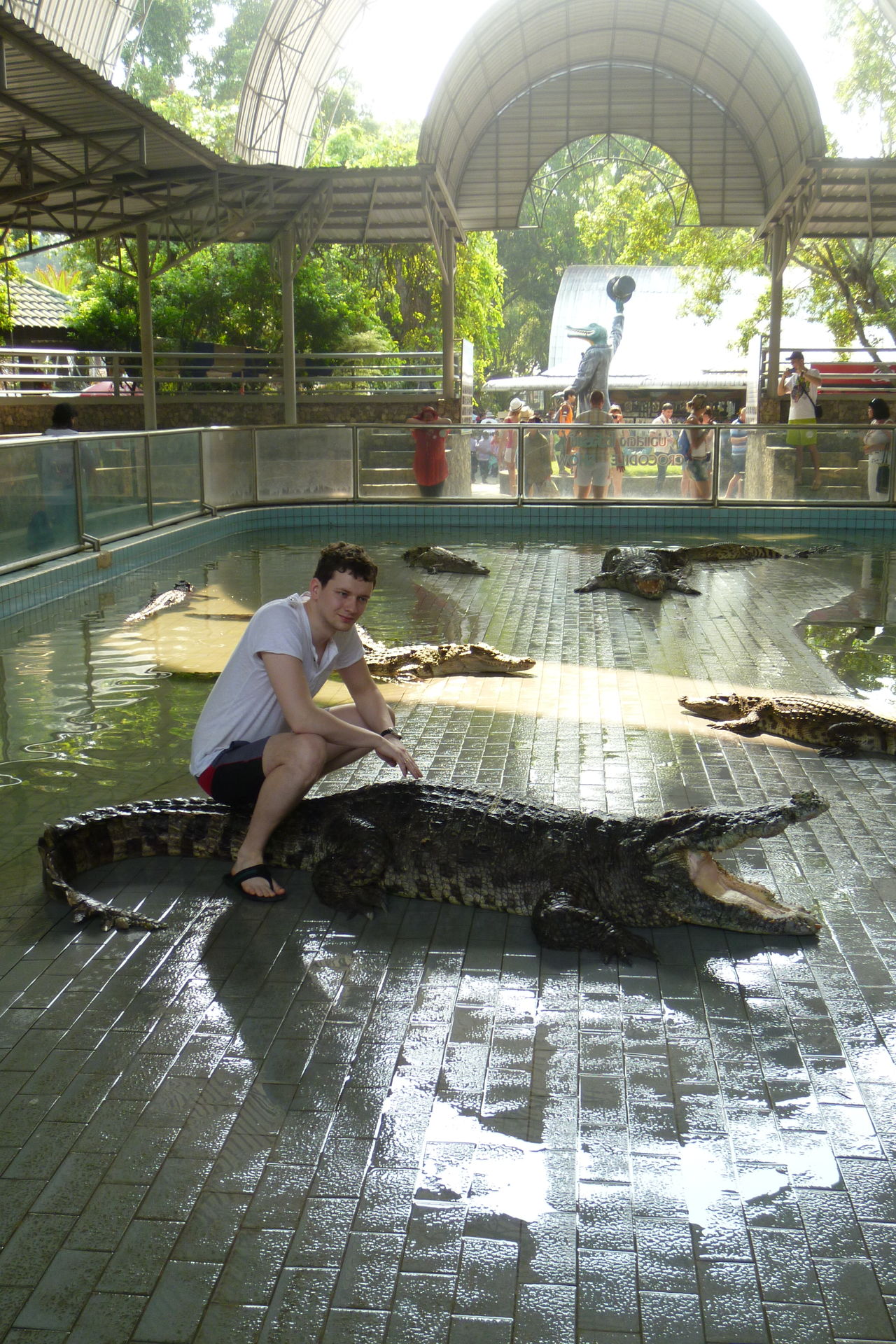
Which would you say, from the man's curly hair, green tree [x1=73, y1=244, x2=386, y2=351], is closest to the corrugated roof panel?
green tree [x1=73, y1=244, x2=386, y2=351]

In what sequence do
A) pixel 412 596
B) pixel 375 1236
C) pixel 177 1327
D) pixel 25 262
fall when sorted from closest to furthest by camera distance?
pixel 177 1327 → pixel 375 1236 → pixel 412 596 → pixel 25 262

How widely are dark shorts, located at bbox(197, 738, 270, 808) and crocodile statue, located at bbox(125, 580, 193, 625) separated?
4925mm

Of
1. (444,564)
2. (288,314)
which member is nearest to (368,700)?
(444,564)

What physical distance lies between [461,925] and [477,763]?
5.39 ft

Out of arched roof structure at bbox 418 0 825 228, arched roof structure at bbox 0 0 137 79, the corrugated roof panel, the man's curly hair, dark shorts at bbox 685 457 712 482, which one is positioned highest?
arched roof structure at bbox 0 0 137 79

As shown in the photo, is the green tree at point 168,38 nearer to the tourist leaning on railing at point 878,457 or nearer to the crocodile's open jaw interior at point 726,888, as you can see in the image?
the tourist leaning on railing at point 878,457

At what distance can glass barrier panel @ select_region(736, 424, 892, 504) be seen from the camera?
15.5m

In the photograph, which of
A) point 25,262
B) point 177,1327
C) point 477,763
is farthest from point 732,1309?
point 25,262

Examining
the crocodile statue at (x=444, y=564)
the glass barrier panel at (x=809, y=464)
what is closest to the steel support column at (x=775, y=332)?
the glass barrier panel at (x=809, y=464)

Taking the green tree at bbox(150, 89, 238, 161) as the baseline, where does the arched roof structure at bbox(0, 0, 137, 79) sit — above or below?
below

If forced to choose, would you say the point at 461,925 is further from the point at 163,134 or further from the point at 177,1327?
the point at 163,134

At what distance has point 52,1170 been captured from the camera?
2566 millimetres

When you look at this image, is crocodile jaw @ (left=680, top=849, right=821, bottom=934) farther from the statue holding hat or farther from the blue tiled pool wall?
the statue holding hat

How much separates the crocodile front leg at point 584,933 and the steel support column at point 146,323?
15.4 metres
